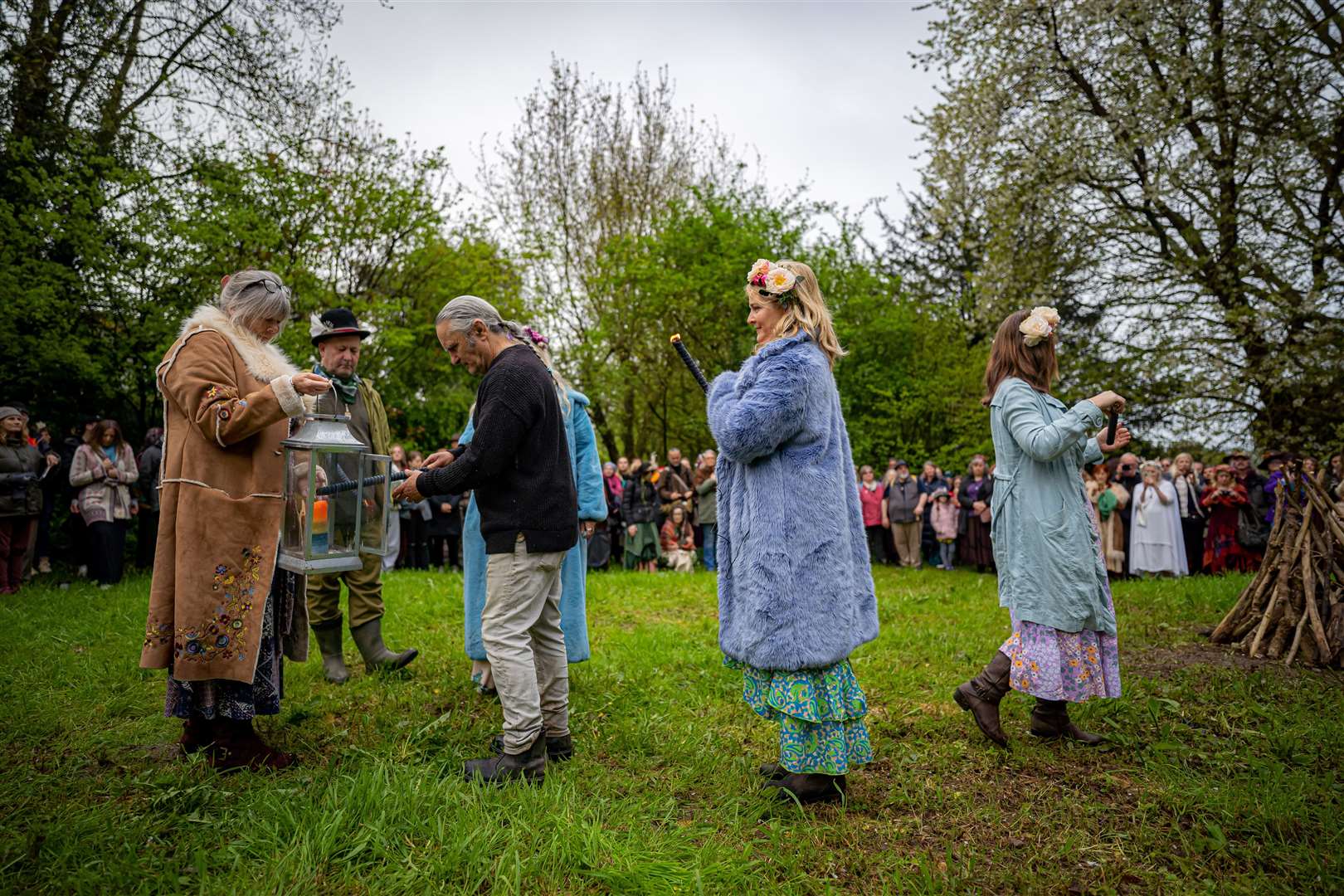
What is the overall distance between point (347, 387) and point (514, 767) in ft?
8.84

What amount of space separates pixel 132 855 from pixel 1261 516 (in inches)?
520

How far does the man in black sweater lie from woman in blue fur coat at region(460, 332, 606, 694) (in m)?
0.77

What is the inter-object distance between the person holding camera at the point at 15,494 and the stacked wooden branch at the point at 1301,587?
40.1 ft

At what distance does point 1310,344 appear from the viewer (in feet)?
27.1

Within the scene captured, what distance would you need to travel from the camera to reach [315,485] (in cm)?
364

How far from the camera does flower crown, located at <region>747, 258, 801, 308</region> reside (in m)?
3.47

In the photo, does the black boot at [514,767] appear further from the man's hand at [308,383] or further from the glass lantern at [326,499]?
the man's hand at [308,383]

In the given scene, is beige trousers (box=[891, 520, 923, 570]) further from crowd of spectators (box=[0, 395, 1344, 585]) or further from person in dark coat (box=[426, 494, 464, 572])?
person in dark coat (box=[426, 494, 464, 572])

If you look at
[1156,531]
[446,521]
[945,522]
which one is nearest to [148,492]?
[446,521]

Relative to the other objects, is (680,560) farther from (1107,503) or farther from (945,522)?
(1107,503)

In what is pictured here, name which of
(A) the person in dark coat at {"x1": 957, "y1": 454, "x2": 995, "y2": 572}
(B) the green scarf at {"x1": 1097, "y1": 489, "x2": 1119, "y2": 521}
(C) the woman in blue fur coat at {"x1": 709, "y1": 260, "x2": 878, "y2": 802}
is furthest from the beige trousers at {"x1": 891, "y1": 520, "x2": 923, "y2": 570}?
(C) the woman in blue fur coat at {"x1": 709, "y1": 260, "x2": 878, "y2": 802}

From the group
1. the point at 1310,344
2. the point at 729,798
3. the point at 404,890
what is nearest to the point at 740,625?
the point at 729,798

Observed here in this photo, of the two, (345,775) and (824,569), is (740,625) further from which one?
(345,775)

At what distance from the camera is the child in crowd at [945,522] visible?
1380cm
